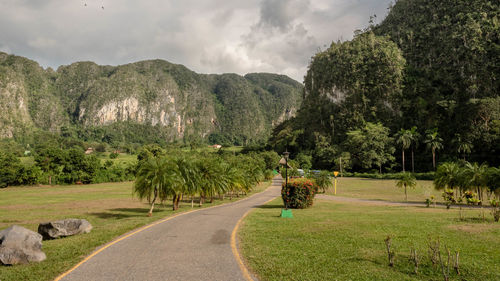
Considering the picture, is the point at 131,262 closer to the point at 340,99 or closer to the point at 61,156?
the point at 61,156

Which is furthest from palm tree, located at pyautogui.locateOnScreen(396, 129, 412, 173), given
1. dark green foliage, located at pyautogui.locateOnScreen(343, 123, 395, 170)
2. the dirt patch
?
the dirt patch

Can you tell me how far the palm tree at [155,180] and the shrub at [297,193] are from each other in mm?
9924

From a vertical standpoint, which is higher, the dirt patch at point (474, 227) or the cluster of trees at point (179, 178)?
the cluster of trees at point (179, 178)

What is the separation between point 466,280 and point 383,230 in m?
7.05

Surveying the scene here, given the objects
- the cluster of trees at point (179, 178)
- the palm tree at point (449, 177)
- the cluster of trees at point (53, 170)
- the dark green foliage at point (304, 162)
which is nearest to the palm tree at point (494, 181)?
the palm tree at point (449, 177)

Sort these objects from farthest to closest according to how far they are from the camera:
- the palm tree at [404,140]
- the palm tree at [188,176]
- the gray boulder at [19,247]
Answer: the palm tree at [404,140], the palm tree at [188,176], the gray boulder at [19,247]

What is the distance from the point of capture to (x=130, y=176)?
10206 cm

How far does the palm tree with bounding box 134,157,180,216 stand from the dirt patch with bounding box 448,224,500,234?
20337 mm

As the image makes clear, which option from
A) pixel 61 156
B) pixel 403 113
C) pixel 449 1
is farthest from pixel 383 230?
pixel 449 1

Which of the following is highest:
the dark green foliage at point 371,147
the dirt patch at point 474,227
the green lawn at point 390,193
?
the dark green foliage at point 371,147

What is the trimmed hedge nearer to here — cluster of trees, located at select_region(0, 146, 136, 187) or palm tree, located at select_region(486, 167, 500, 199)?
palm tree, located at select_region(486, 167, 500, 199)

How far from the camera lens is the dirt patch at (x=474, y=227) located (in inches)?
544

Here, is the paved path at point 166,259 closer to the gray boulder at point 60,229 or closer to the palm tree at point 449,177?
the gray boulder at point 60,229

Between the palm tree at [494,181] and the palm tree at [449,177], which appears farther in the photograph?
the palm tree at [449,177]
